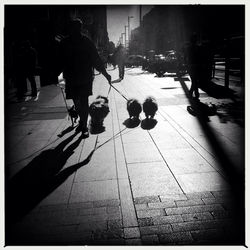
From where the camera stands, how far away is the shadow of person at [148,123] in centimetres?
647

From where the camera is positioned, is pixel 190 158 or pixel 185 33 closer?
pixel 190 158

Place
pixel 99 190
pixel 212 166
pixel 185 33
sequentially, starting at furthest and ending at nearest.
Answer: pixel 185 33 → pixel 212 166 → pixel 99 190

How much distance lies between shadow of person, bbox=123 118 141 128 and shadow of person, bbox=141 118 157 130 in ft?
0.46

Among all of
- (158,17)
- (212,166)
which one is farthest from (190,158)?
(158,17)

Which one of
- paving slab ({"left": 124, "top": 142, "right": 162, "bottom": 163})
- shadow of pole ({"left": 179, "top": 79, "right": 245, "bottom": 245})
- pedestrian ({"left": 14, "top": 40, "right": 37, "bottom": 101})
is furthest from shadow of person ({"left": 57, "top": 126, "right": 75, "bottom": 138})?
pedestrian ({"left": 14, "top": 40, "right": 37, "bottom": 101})

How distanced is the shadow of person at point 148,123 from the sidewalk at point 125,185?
0.48 feet

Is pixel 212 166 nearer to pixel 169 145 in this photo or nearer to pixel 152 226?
pixel 169 145

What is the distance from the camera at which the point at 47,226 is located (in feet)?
9.51

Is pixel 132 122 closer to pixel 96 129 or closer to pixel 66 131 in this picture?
pixel 96 129

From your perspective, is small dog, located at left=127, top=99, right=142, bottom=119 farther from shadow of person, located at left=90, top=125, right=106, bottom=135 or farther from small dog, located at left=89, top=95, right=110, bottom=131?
shadow of person, located at left=90, top=125, right=106, bottom=135

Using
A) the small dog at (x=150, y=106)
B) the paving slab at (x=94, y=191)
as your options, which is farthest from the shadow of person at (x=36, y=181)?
the small dog at (x=150, y=106)

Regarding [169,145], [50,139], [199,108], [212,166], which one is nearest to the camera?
[212,166]

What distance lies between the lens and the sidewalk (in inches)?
108

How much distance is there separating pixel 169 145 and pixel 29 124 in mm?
3825
